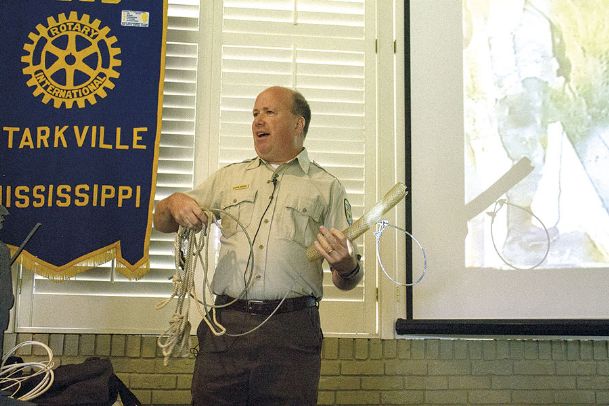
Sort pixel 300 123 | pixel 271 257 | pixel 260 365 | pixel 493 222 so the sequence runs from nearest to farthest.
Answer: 1. pixel 260 365
2. pixel 271 257
3. pixel 300 123
4. pixel 493 222

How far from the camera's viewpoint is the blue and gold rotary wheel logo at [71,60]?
309 cm

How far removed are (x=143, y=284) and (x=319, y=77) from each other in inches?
48.0

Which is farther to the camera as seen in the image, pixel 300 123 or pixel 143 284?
pixel 143 284

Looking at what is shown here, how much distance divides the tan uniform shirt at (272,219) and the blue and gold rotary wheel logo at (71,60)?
0.86 meters

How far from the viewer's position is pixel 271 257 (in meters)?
2.40

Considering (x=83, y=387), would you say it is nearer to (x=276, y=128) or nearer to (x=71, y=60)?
(x=276, y=128)

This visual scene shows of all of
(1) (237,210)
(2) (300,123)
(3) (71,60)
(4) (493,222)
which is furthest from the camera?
(4) (493,222)

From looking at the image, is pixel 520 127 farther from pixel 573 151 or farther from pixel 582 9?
pixel 582 9

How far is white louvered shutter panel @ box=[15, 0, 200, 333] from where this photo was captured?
303cm

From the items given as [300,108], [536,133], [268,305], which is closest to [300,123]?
[300,108]

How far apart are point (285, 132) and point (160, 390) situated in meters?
1.28

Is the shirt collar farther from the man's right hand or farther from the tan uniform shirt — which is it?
the man's right hand

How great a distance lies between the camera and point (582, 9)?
3377mm

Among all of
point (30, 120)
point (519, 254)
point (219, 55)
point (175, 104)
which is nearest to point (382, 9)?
point (219, 55)
